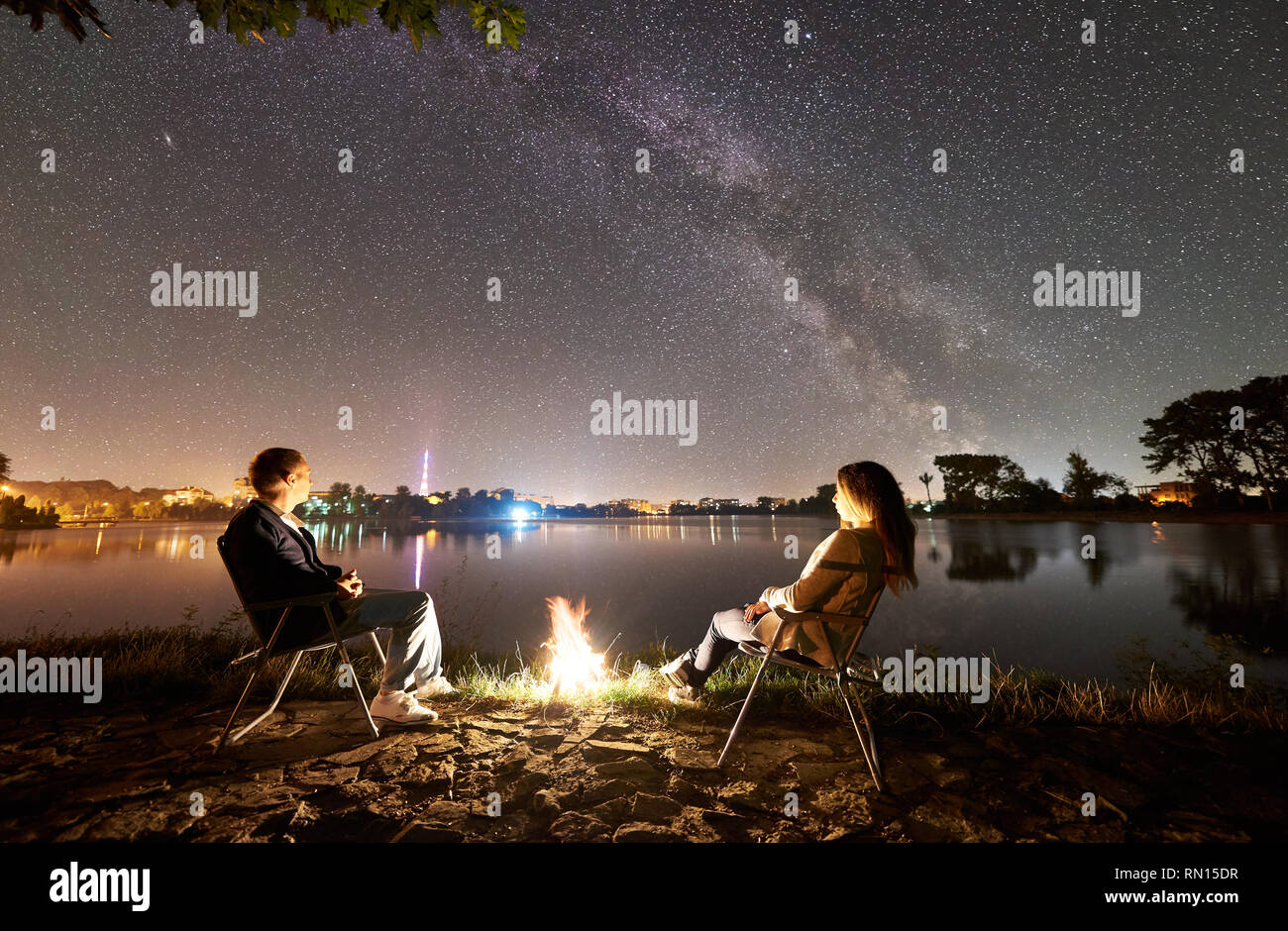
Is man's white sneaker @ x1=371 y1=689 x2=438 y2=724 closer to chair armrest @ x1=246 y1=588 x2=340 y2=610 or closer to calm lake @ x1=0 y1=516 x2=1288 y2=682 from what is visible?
chair armrest @ x1=246 y1=588 x2=340 y2=610

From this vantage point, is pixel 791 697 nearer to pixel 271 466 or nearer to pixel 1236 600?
pixel 271 466

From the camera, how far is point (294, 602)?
10.5 feet

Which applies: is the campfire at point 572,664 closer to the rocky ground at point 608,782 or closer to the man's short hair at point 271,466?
the rocky ground at point 608,782

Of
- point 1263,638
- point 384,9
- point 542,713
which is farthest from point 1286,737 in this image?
point 1263,638

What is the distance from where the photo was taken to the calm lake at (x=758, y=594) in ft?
45.3

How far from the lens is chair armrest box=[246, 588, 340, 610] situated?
10.5 ft

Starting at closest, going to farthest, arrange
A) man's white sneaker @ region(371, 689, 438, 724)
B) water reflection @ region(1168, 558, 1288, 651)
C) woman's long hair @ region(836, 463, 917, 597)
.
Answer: woman's long hair @ region(836, 463, 917, 597), man's white sneaker @ region(371, 689, 438, 724), water reflection @ region(1168, 558, 1288, 651)

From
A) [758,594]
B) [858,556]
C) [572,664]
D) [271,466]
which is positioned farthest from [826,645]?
[758,594]

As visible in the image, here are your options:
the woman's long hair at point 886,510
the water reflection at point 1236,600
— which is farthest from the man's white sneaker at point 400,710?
the water reflection at point 1236,600

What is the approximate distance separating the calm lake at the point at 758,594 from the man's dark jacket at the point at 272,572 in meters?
2.94

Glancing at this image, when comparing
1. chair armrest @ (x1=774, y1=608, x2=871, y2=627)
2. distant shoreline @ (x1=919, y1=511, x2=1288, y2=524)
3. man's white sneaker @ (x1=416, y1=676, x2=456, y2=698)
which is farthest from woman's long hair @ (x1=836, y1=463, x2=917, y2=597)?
distant shoreline @ (x1=919, y1=511, x2=1288, y2=524)

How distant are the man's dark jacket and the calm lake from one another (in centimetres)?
294
